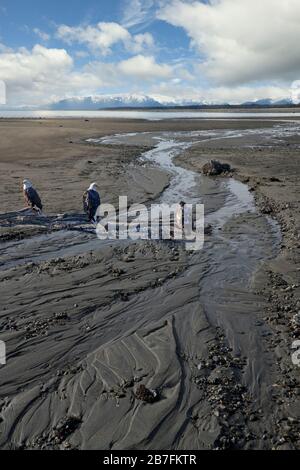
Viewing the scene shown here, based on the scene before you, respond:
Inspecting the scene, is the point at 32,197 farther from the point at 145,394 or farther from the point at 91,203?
the point at 145,394

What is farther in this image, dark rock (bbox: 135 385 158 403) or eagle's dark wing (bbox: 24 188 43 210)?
eagle's dark wing (bbox: 24 188 43 210)

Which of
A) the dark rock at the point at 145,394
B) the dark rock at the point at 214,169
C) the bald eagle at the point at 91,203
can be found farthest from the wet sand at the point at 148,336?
the dark rock at the point at 214,169

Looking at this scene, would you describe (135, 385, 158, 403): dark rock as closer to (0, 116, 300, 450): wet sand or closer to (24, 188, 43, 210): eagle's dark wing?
(0, 116, 300, 450): wet sand

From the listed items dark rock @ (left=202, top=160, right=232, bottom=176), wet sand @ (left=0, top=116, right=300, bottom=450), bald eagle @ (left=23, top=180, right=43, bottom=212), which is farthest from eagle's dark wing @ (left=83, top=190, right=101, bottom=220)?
dark rock @ (left=202, top=160, right=232, bottom=176)

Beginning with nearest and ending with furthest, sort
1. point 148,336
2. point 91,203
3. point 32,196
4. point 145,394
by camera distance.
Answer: point 145,394 → point 148,336 → point 91,203 → point 32,196

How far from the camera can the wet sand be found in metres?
5.80

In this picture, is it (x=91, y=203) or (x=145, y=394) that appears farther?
(x=91, y=203)

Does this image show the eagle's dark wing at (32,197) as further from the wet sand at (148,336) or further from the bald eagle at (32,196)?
the wet sand at (148,336)

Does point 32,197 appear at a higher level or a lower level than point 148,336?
higher

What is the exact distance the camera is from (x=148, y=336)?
806 cm

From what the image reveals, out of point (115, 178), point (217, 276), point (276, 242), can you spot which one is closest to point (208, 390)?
point (217, 276)

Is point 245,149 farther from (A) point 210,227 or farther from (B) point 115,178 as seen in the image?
(A) point 210,227

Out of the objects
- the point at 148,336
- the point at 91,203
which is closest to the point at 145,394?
the point at 148,336
